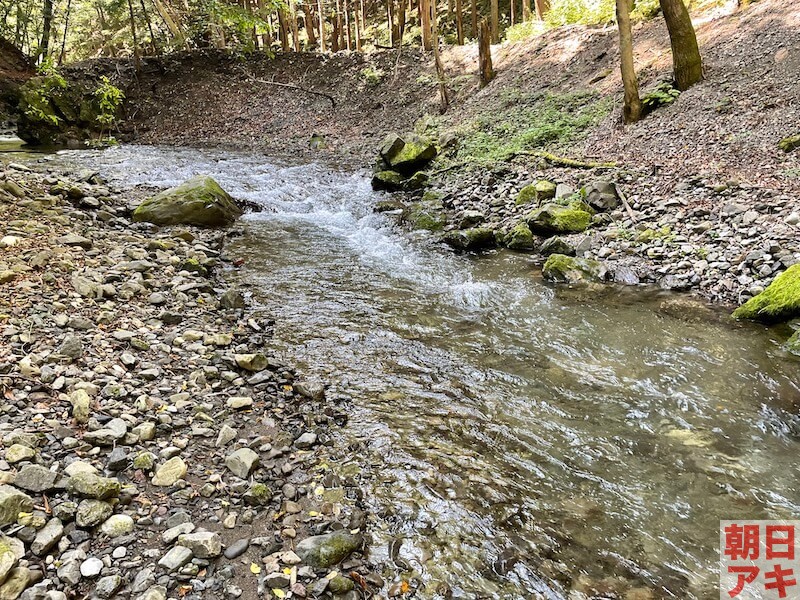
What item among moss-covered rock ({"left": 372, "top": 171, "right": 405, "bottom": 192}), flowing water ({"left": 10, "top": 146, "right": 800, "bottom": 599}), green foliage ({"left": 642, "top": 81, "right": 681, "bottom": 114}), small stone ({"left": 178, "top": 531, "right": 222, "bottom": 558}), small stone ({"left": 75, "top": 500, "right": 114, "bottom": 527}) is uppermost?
green foliage ({"left": 642, "top": 81, "right": 681, "bottom": 114})

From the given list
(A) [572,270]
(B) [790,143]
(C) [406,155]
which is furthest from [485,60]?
(A) [572,270]

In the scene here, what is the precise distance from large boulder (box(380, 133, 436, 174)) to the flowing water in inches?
243

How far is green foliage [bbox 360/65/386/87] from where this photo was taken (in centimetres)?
2308

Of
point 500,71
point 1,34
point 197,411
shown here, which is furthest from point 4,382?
point 1,34

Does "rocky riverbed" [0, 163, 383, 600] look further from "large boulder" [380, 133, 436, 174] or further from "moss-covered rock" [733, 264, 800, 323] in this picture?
"large boulder" [380, 133, 436, 174]

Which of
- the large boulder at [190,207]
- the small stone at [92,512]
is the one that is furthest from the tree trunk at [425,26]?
the small stone at [92,512]

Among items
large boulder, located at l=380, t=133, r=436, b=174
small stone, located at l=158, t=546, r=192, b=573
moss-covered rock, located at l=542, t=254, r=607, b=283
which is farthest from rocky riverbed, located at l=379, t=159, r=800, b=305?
small stone, located at l=158, t=546, r=192, b=573

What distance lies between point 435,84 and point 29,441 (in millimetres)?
21049

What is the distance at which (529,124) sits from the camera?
13.8 meters

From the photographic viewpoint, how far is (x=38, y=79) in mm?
19016

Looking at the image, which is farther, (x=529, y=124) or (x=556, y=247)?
(x=529, y=124)

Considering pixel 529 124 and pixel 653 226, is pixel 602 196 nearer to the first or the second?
pixel 653 226

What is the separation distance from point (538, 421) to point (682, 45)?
10.8 metres

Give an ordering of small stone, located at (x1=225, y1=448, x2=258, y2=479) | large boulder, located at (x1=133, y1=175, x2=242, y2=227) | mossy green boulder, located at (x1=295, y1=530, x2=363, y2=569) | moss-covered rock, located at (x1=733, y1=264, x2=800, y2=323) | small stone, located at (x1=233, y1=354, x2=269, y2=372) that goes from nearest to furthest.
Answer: mossy green boulder, located at (x1=295, y1=530, x2=363, y2=569) → small stone, located at (x1=225, y1=448, x2=258, y2=479) → small stone, located at (x1=233, y1=354, x2=269, y2=372) → moss-covered rock, located at (x1=733, y1=264, x2=800, y2=323) → large boulder, located at (x1=133, y1=175, x2=242, y2=227)
